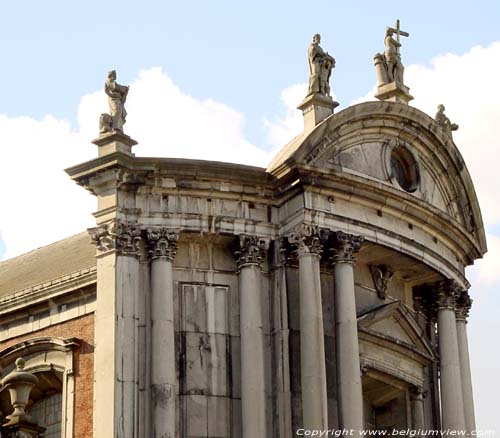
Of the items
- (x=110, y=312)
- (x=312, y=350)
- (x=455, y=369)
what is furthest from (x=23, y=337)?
(x=455, y=369)

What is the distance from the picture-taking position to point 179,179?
104 feet

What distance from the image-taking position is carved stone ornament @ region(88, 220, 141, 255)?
31250mm

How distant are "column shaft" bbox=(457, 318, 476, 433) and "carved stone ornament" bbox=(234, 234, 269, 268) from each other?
19.1ft

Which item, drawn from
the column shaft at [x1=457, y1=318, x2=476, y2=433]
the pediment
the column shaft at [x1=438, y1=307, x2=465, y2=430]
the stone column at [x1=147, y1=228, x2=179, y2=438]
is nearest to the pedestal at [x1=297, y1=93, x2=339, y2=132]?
the stone column at [x1=147, y1=228, x2=179, y2=438]

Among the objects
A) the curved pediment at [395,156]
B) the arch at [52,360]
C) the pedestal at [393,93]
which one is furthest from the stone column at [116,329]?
the pedestal at [393,93]

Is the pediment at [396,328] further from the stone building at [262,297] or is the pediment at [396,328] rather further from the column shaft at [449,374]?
the column shaft at [449,374]

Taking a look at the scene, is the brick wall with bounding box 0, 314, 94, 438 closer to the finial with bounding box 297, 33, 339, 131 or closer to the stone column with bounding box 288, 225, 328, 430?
the stone column with bounding box 288, 225, 328, 430

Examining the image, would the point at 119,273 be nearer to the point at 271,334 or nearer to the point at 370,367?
the point at 271,334

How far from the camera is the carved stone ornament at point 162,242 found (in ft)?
103

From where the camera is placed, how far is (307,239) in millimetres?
31656

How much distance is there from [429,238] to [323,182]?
3569mm

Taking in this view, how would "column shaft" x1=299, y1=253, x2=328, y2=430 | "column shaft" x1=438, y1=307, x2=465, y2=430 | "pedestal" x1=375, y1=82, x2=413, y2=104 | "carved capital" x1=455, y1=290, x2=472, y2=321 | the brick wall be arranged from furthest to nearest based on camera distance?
"pedestal" x1=375, y1=82, x2=413, y2=104 < "carved capital" x1=455, y1=290, x2=472, y2=321 < "column shaft" x1=438, y1=307, x2=465, y2=430 < the brick wall < "column shaft" x1=299, y1=253, x2=328, y2=430

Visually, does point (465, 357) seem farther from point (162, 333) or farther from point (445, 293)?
point (162, 333)

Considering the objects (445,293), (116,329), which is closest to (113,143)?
(116,329)
